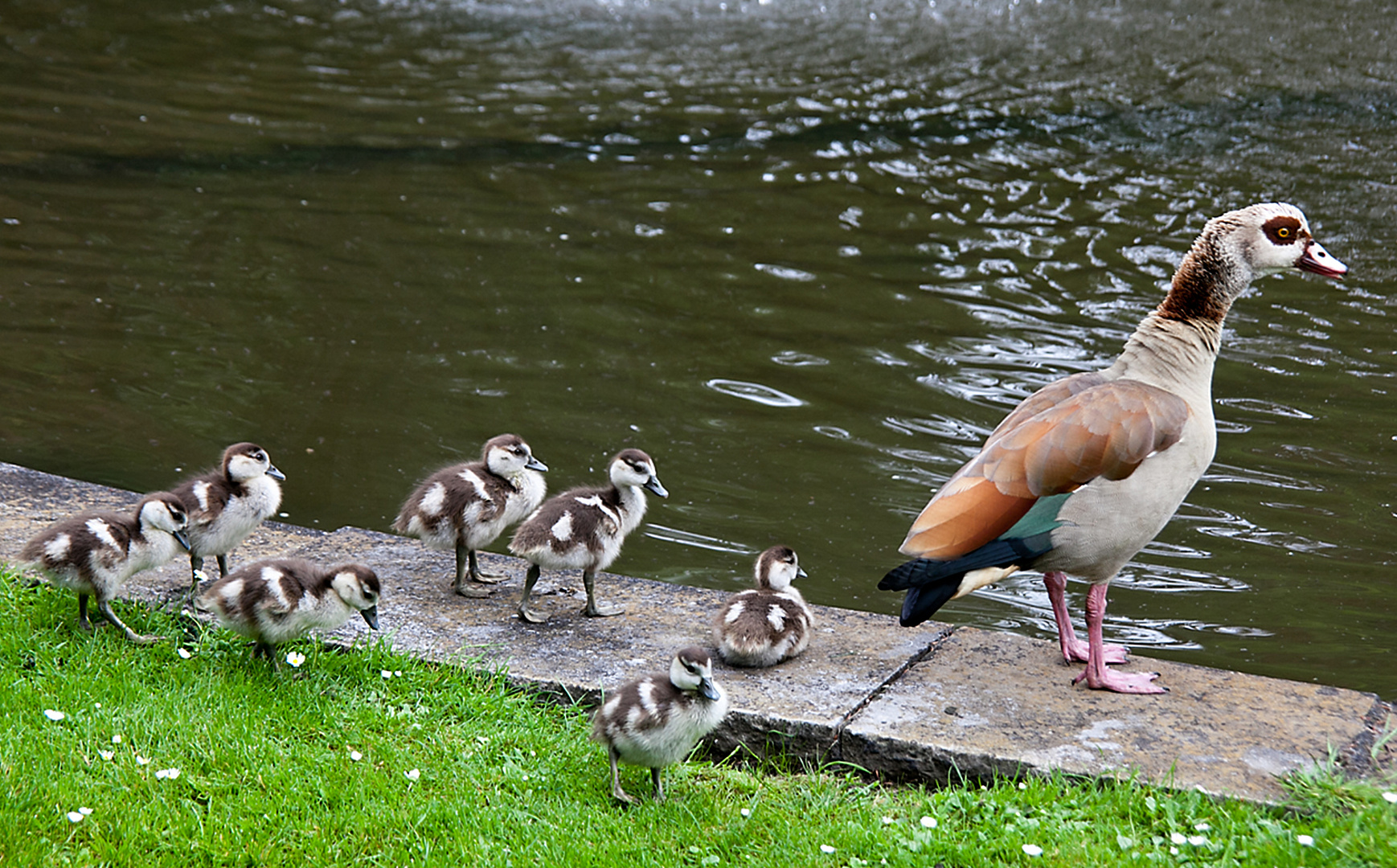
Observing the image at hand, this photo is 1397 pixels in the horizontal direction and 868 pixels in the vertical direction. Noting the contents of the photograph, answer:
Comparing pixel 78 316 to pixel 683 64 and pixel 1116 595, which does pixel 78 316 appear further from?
pixel 683 64

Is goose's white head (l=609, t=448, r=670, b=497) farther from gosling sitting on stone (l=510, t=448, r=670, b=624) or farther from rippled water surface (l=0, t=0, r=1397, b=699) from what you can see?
rippled water surface (l=0, t=0, r=1397, b=699)

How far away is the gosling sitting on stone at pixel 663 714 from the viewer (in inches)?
167

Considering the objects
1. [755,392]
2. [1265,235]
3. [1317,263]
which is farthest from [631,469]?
[755,392]

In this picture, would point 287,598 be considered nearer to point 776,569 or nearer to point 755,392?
point 776,569

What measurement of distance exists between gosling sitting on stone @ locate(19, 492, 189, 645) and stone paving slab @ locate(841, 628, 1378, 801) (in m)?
2.68

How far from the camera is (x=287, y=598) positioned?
4.88 m

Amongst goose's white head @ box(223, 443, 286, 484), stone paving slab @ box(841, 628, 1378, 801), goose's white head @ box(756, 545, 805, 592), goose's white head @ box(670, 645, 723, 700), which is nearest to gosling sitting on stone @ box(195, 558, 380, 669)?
goose's white head @ box(223, 443, 286, 484)

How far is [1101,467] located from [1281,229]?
123 cm

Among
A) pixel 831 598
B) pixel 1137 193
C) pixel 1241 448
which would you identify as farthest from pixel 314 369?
pixel 1137 193

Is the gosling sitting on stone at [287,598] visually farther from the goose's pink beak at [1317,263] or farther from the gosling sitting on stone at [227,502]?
the goose's pink beak at [1317,263]

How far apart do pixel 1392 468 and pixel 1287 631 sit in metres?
2.38

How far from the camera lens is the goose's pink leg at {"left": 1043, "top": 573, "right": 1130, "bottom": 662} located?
5.21m

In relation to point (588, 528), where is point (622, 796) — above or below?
below

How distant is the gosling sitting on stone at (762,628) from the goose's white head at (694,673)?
0.81 metres
